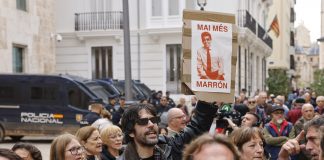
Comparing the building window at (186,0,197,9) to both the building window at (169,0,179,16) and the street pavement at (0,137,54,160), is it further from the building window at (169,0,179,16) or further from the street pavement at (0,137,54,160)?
the street pavement at (0,137,54,160)

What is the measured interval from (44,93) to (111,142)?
1113 cm

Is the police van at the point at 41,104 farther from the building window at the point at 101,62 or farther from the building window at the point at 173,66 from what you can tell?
the building window at the point at 101,62

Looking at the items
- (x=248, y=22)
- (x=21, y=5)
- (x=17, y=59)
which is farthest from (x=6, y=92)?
(x=248, y=22)

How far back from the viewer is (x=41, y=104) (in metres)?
17.5

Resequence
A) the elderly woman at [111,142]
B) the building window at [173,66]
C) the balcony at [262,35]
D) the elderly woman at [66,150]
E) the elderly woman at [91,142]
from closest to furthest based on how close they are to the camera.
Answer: the elderly woman at [66,150]
the elderly woman at [91,142]
the elderly woman at [111,142]
the building window at [173,66]
the balcony at [262,35]

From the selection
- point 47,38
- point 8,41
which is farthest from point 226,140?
point 47,38

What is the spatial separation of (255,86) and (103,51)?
13359 millimetres

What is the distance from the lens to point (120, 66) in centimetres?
2800

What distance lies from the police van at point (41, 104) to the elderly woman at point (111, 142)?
10.4m

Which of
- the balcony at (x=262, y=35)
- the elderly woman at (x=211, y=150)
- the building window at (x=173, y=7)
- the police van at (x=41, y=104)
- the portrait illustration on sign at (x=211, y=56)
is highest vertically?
the building window at (x=173, y=7)

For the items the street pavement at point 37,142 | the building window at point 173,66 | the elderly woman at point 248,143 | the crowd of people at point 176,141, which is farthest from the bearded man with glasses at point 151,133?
the building window at point 173,66

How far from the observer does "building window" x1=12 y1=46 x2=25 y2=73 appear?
23.4m

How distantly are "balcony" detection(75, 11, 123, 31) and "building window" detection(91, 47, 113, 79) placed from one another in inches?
44.1

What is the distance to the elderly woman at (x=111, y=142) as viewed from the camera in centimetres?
680
